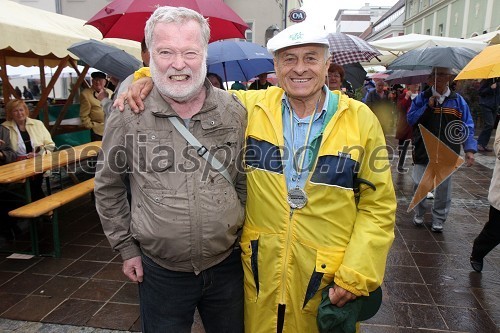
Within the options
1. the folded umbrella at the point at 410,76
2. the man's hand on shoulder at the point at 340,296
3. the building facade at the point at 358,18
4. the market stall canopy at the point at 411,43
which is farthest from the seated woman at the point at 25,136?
the building facade at the point at 358,18

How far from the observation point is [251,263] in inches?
77.0

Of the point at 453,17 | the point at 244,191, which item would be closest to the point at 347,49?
the point at 244,191

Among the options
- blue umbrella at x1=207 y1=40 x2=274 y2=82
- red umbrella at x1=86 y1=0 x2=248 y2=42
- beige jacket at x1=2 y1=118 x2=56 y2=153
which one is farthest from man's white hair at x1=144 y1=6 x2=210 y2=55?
beige jacket at x1=2 y1=118 x2=56 y2=153

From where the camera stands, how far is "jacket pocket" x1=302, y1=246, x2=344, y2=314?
1.84 metres

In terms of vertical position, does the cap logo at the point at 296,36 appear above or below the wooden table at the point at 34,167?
above

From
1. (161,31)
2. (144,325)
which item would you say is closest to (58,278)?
(144,325)

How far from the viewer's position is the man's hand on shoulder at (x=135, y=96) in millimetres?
1789

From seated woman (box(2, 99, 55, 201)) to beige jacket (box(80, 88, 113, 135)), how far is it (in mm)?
2285

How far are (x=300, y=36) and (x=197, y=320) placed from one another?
253 cm

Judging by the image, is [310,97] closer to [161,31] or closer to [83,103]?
[161,31]

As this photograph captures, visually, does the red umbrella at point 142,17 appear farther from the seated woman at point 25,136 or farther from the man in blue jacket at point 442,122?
the man in blue jacket at point 442,122

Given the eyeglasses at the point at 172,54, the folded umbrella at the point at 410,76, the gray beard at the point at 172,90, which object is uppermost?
the folded umbrella at the point at 410,76

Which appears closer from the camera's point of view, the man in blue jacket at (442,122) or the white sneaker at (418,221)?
the man in blue jacket at (442,122)

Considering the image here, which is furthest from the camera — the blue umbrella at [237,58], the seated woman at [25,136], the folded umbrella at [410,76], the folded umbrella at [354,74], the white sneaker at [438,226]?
the folded umbrella at [410,76]
